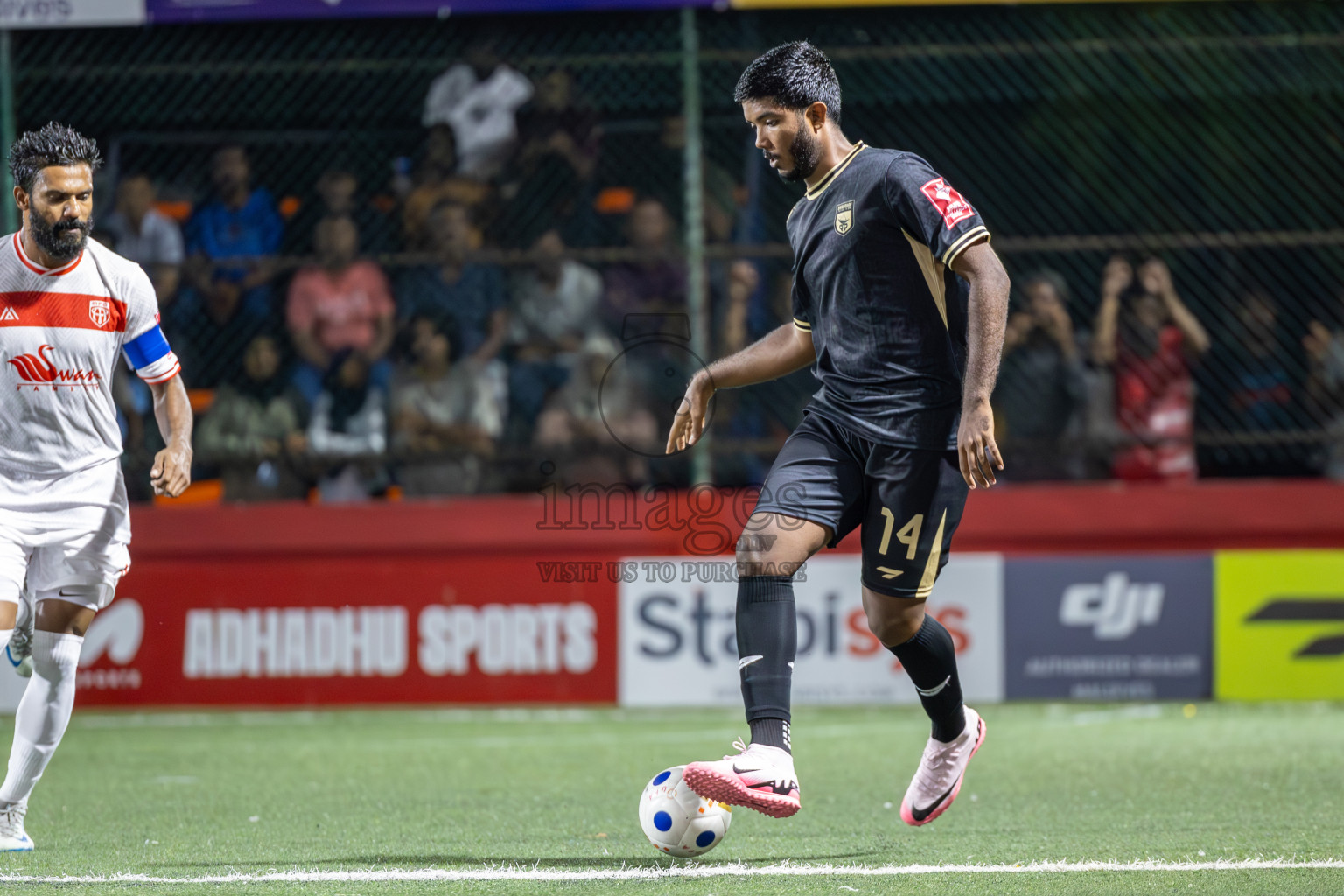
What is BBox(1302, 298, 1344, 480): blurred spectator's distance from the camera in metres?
10.0

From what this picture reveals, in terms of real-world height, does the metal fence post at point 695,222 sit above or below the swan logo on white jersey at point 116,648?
above

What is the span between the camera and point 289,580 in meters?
9.73

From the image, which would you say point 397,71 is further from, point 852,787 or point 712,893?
point 712,893

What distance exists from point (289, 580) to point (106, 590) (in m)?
4.66

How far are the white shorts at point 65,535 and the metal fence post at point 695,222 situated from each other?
513 cm

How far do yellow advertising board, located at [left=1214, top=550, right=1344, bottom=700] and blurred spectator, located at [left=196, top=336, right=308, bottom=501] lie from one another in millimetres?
5735

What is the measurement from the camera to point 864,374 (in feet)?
15.2

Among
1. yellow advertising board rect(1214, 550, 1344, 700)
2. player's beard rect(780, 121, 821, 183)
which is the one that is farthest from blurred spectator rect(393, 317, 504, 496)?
player's beard rect(780, 121, 821, 183)

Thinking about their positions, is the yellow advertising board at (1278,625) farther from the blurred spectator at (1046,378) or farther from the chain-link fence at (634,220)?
the blurred spectator at (1046,378)

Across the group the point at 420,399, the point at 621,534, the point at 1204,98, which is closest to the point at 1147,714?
the point at 621,534

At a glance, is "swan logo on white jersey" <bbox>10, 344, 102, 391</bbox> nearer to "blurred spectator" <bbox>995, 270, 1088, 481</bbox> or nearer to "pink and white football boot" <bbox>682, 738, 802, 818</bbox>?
"pink and white football boot" <bbox>682, 738, 802, 818</bbox>

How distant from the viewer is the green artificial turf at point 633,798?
177 inches

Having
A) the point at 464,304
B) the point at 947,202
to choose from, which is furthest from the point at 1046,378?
the point at 947,202

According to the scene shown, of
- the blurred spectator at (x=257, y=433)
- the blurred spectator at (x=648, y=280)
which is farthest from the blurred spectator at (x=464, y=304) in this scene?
the blurred spectator at (x=257, y=433)
